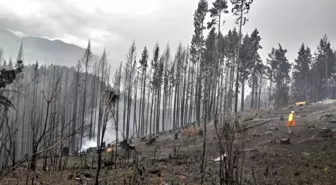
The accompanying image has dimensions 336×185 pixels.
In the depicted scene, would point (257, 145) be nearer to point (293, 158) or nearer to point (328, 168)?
point (293, 158)

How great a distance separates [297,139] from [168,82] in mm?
32235

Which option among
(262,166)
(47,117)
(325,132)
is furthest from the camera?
(325,132)

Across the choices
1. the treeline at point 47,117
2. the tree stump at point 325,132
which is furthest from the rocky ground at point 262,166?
the treeline at point 47,117

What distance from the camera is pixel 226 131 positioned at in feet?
18.9

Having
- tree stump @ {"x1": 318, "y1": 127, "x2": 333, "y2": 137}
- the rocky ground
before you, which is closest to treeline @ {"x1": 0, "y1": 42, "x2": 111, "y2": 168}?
the rocky ground

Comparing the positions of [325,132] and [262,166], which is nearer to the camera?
[262,166]

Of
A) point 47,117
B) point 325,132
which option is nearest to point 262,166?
point 325,132

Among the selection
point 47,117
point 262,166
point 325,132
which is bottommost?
point 262,166

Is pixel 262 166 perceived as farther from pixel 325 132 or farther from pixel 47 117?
pixel 47 117

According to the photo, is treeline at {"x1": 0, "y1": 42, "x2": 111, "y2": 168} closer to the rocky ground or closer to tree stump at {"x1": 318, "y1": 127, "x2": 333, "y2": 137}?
the rocky ground

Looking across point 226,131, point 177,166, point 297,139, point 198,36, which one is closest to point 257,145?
point 297,139

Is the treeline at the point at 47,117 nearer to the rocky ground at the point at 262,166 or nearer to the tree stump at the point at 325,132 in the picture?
the rocky ground at the point at 262,166

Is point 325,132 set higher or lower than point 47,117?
lower

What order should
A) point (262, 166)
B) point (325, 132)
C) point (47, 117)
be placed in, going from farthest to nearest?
point (325, 132)
point (262, 166)
point (47, 117)
